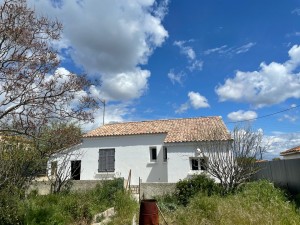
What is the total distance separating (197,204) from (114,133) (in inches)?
645

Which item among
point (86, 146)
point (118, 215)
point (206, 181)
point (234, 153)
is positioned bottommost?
point (118, 215)

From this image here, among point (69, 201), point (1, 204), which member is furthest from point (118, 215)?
point (1, 204)

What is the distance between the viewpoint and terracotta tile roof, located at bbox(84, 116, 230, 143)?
23.8 m

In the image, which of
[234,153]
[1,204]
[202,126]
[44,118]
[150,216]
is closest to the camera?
[150,216]

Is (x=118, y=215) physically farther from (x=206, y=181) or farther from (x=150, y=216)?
(x=206, y=181)

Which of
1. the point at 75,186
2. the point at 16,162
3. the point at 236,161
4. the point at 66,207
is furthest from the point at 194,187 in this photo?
the point at 75,186

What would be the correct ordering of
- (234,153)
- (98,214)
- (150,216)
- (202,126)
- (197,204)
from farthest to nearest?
(202,126), (234,153), (98,214), (197,204), (150,216)

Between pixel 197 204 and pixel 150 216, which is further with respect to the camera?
pixel 197 204

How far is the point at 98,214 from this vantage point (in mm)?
12320

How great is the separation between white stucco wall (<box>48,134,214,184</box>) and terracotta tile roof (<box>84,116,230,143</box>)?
48 centimetres

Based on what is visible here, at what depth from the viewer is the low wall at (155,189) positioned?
18341 mm

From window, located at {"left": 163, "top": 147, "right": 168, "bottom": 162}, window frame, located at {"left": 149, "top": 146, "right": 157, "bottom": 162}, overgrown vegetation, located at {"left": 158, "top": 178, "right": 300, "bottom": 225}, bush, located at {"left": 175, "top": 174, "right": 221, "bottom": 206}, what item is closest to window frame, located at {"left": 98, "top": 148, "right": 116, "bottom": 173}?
window frame, located at {"left": 149, "top": 146, "right": 157, "bottom": 162}

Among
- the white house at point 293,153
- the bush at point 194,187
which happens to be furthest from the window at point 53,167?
the white house at point 293,153

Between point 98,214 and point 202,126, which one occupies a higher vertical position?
point 202,126
